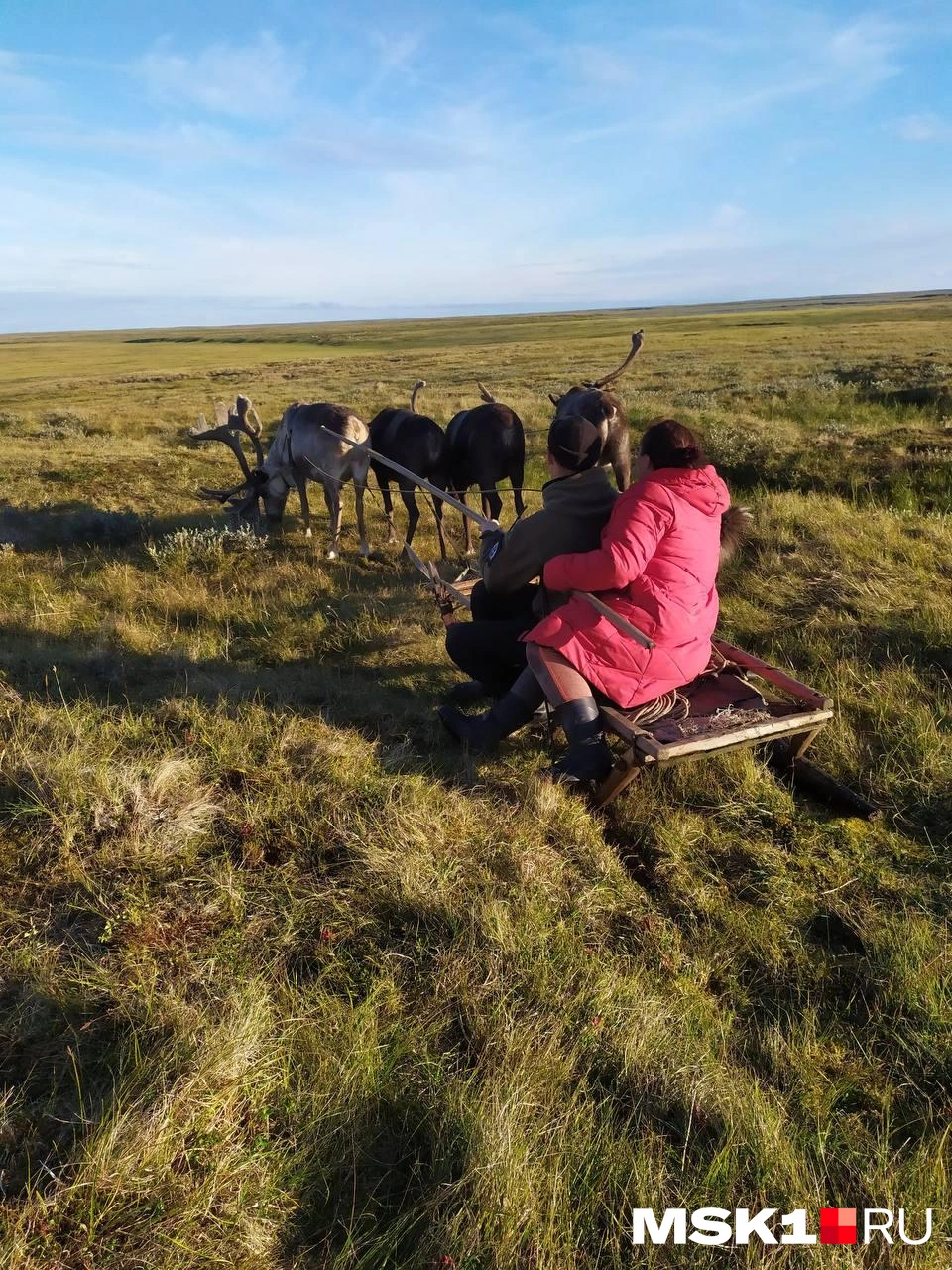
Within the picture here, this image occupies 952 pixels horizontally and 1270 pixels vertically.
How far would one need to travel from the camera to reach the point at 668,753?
336cm

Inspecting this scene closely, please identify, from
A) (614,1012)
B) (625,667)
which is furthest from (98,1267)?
(625,667)

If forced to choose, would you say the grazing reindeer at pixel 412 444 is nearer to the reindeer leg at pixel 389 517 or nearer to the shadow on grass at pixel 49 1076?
the reindeer leg at pixel 389 517

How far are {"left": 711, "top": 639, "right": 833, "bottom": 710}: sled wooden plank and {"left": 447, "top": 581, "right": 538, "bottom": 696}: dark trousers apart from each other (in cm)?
123

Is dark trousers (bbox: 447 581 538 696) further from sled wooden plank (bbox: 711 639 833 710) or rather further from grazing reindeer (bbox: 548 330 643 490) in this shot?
grazing reindeer (bbox: 548 330 643 490)

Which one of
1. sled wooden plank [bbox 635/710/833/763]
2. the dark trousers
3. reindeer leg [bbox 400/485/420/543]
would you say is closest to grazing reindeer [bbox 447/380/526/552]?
reindeer leg [bbox 400/485/420/543]

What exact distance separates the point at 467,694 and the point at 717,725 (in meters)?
1.89

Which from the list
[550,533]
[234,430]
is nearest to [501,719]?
[550,533]

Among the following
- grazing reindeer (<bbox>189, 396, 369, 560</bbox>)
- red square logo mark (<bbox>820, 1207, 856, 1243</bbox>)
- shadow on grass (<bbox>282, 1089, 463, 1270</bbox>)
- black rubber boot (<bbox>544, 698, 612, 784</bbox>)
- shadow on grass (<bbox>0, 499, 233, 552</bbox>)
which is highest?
grazing reindeer (<bbox>189, 396, 369, 560</bbox>)

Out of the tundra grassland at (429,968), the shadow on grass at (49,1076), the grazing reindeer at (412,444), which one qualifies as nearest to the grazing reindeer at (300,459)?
the grazing reindeer at (412,444)

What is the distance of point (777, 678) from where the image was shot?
13.4 feet

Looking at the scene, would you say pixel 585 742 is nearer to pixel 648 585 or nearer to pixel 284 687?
pixel 648 585

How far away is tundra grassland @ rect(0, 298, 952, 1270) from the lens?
2.04 meters

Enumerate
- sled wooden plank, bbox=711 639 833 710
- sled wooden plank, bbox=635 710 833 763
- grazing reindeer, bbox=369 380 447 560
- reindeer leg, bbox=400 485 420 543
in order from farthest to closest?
reindeer leg, bbox=400 485 420 543 → grazing reindeer, bbox=369 380 447 560 → sled wooden plank, bbox=711 639 833 710 → sled wooden plank, bbox=635 710 833 763

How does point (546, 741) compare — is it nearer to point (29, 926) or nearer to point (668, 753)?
point (668, 753)
